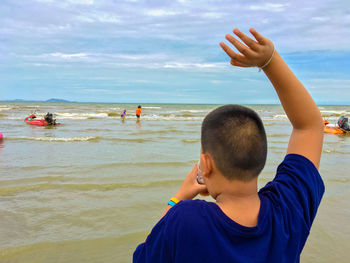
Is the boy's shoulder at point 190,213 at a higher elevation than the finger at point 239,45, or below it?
below

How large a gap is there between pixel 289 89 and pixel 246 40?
0.32 metres

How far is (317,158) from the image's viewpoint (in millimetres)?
1422

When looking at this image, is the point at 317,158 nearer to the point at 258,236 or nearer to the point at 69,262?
the point at 258,236

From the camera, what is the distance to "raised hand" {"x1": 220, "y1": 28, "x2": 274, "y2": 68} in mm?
1188

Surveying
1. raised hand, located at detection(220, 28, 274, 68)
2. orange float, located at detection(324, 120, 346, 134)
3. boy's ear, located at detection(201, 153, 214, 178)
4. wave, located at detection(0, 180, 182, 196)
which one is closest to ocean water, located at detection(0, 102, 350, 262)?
wave, located at detection(0, 180, 182, 196)

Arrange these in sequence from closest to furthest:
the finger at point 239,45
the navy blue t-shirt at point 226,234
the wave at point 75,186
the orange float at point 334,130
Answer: the navy blue t-shirt at point 226,234
the finger at point 239,45
the wave at point 75,186
the orange float at point 334,130

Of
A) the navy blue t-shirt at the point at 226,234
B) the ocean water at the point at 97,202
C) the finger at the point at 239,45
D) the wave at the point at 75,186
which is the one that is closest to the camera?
the navy blue t-shirt at the point at 226,234

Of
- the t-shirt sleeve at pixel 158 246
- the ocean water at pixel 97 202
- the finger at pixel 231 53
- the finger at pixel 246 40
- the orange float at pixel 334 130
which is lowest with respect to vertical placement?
the ocean water at pixel 97 202

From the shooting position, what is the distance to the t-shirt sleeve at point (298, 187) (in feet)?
4.14

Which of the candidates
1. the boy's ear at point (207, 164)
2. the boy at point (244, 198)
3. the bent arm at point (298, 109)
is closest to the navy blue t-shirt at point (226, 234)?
the boy at point (244, 198)

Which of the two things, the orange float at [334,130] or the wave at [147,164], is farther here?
the orange float at [334,130]

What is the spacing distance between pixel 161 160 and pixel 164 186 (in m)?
2.45

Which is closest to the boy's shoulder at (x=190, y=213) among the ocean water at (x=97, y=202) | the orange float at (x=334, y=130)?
the ocean water at (x=97, y=202)

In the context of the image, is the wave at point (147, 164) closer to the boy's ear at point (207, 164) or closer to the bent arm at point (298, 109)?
the bent arm at point (298, 109)
